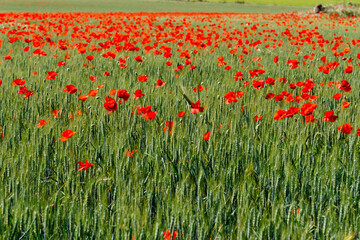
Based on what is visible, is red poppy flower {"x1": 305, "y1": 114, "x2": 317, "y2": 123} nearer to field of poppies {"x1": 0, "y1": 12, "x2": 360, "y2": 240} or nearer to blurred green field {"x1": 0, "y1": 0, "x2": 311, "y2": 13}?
field of poppies {"x1": 0, "y1": 12, "x2": 360, "y2": 240}

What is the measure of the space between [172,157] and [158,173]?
0.17 m

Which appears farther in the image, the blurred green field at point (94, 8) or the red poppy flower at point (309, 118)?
the blurred green field at point (94, 8)

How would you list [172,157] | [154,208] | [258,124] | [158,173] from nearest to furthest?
[154,208] < [158,173] < [172,157] < [258,124]

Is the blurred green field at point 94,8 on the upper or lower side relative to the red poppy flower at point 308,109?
upper

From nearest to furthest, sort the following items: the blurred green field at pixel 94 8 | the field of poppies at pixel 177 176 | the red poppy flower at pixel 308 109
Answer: the field of poppies at pixel 177 176, the red poppy flower at pixel 308 109, the blurred green field at pixel 94 8

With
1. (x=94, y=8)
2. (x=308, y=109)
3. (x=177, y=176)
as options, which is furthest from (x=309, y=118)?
(x=94, y=8)

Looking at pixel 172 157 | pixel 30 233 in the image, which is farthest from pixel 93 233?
pixel 172 157

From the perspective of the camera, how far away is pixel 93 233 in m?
1.39

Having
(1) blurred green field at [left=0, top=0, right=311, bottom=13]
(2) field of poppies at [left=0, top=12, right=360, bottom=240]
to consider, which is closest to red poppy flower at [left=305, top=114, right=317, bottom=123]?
(2) field of poppies at [left=0, top=12, right=360, bottom=240]

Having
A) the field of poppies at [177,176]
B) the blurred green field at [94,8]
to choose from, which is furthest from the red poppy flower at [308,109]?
the blurred green field at [94,8]

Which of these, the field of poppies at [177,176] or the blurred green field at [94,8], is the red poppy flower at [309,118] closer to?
the field of poppies at [177,176]

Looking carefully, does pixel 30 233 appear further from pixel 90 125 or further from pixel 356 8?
pixel 356 8

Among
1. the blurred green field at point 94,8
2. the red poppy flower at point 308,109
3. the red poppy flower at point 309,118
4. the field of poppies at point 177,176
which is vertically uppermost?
the blurred green field at point 94,8

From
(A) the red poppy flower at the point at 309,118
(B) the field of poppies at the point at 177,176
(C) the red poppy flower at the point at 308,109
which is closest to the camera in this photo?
(B) the field of poppies at the point at 177,176
